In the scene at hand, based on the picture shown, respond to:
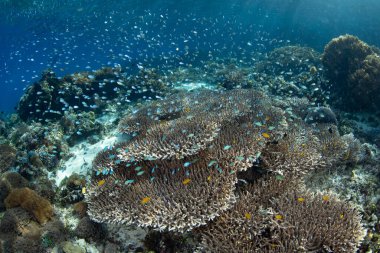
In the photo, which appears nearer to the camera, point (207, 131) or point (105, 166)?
point (207, 131)

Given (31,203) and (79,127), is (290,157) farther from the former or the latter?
(79,127)

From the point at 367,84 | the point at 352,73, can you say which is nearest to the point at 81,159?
the point at 367,84

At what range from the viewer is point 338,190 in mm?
6996

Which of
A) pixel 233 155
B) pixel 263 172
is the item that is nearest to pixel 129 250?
pixel 233 155

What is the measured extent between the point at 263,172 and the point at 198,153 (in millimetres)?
1592

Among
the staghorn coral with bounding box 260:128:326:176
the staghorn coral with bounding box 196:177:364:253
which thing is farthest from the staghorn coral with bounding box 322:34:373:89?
the staghorn coral with bounding box 196:177:364:253

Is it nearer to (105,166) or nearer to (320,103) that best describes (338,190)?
(105,166)

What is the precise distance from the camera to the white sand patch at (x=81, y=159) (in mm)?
9477

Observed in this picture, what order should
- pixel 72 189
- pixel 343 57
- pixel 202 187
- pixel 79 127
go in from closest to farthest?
pixel 202 187
pixel 72 189
pixel 79 127
pixel 343 57

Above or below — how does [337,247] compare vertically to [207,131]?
below

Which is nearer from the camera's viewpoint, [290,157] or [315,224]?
[315,224]

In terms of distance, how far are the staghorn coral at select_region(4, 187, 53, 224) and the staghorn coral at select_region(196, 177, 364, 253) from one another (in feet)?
14.6

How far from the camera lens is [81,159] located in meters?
10.4

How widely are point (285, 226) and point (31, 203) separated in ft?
20.4
